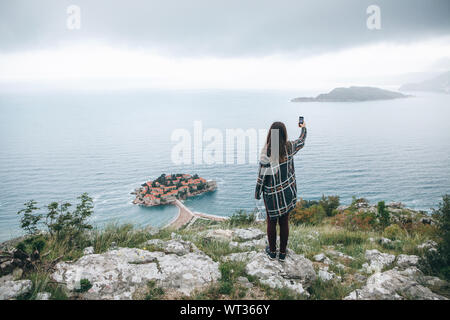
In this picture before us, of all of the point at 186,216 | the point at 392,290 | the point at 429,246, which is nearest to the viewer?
the point at 392,290

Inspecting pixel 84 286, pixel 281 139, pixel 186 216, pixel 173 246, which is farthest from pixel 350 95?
pixel 84 286

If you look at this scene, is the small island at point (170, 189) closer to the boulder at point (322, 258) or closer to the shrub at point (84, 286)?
the boulder at point (322, 258)

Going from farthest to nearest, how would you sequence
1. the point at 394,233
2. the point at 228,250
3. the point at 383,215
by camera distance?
the point at 383,215 < the point at 394,233 < the point at 228,250

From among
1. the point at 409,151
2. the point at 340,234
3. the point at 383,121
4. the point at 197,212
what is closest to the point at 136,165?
the point at 197,212

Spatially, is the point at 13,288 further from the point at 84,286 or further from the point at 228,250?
the point at 228,250

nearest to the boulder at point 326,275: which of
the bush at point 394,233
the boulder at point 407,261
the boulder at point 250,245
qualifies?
the boulder at point 250,245

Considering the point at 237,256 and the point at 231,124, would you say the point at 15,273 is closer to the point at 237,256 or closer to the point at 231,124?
the point at 237,256

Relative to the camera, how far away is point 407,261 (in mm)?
4836

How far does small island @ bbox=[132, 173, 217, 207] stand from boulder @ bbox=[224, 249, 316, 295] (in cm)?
5277

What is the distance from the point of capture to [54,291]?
327 centimetres

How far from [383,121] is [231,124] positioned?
228 ft

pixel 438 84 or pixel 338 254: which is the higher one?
pixel 438 84

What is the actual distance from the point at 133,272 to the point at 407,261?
16.8 ft

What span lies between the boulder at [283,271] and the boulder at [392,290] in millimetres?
660
